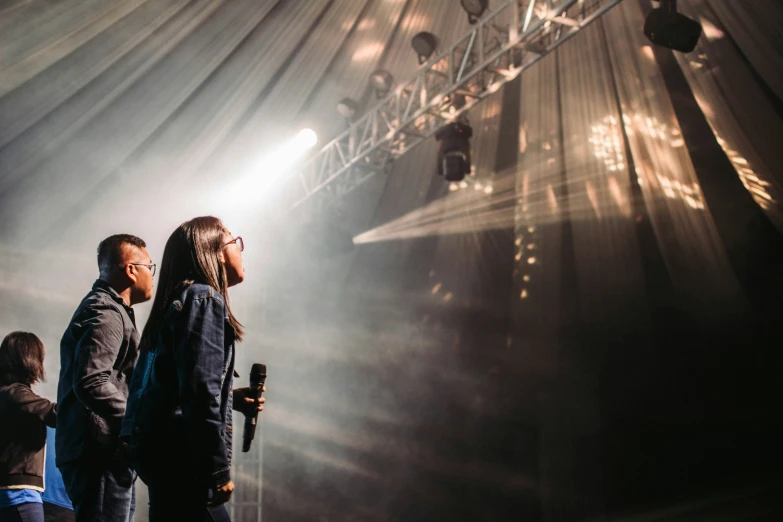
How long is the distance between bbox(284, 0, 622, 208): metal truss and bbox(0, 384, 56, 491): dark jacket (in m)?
3.74

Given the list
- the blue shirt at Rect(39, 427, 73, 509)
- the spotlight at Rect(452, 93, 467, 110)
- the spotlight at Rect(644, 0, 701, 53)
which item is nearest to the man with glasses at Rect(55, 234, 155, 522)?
the blue shirt at Rect(39, 427, 73, 509)

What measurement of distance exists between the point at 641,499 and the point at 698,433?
69cm

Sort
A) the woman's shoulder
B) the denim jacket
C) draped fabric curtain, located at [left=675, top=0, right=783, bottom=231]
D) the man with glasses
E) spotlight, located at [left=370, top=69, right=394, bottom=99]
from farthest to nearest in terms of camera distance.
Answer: spotlight, located at [left=370, top=69, right=394, bottom=99]
draped fabric curtain, located at [left=675, top=0, right=783, bottom=231]
the man with glasses
the woman's shoulder
the denim jacket

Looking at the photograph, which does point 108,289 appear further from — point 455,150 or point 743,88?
point 743,88

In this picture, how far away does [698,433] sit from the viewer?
15.5 feet

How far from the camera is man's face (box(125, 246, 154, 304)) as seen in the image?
1994mm

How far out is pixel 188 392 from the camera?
134cm

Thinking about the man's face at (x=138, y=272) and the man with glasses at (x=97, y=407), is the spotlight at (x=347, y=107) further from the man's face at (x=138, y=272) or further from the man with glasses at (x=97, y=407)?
the man with glasses at (x=97, y=407)

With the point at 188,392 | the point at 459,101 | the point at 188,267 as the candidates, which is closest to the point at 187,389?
the point at 188,392

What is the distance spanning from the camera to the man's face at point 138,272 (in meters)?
1.99

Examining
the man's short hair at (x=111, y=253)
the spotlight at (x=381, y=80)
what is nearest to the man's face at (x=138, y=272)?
the man's short hair at (x=111, y=253)

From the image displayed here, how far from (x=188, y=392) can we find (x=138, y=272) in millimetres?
814

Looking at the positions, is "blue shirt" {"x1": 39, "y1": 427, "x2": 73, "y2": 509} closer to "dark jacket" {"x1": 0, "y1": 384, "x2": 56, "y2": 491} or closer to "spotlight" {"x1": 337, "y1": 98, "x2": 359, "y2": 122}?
"dark jacket" {"x1": 0, "y1": 384, "x2": 56, "y2": 491}

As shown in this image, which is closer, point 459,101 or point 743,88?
point 743,88
